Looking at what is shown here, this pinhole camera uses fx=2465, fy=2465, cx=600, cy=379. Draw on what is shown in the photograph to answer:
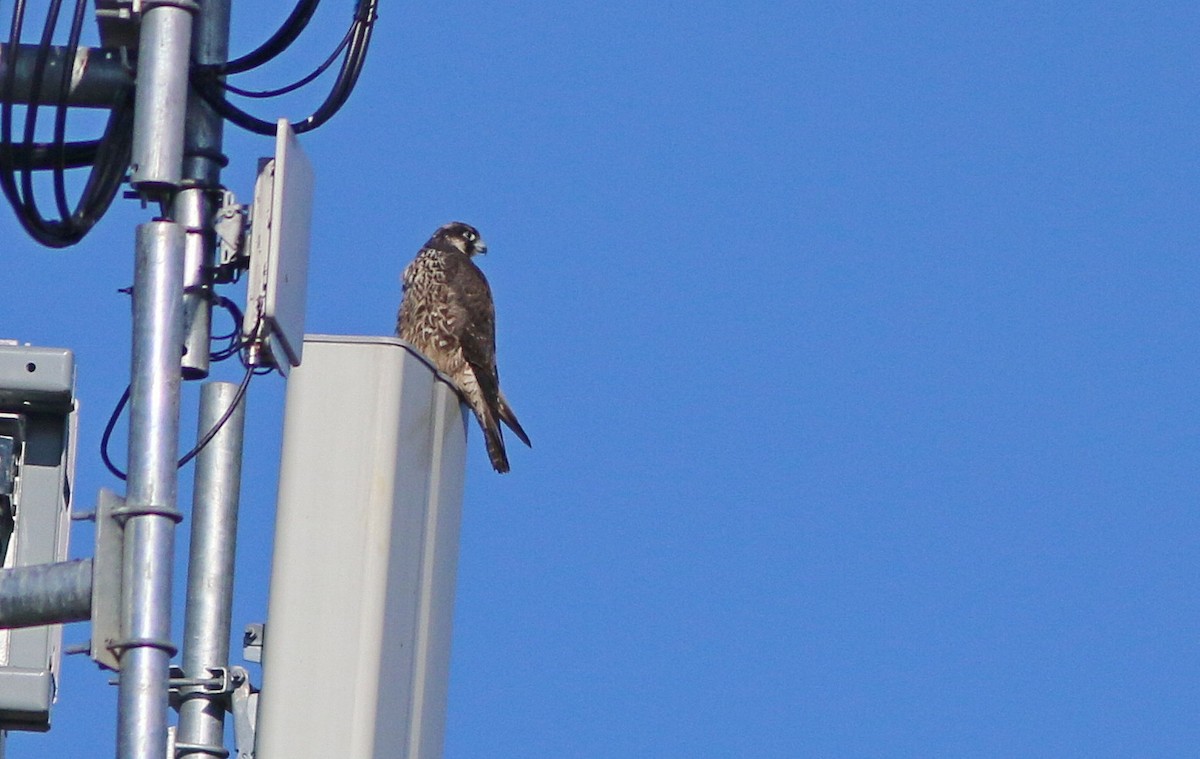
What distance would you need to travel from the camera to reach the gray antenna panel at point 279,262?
12.5ft

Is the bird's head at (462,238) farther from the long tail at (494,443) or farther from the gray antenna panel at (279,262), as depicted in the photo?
the gray antenna panel at (279,262)

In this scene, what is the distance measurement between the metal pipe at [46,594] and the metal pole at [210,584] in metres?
0.78

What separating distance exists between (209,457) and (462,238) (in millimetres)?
5720

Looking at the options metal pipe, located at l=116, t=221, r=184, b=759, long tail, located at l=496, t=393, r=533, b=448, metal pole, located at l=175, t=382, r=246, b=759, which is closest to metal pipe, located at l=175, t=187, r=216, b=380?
metal pipe, located at l=116, t=221, r=184, b=759

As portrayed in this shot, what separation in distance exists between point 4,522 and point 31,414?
8.3 inches

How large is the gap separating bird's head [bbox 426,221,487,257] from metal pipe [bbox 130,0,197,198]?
6.25 m

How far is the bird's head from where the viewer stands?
1012 cm

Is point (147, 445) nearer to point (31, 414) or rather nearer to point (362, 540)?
point (362, 540)

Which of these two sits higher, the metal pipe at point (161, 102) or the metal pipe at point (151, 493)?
the metal pipe at point (161, 102)

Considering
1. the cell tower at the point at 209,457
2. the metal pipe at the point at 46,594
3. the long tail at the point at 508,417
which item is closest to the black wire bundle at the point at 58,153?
the cell tower at the point at 209,457

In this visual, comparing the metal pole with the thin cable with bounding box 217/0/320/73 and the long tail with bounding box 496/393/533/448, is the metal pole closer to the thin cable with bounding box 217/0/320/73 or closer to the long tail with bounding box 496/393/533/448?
the thin cable with bounding box 217/0/320/73

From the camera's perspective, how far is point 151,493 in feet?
11.6

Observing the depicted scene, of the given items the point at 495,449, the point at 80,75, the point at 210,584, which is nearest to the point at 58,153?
the point at 80,75

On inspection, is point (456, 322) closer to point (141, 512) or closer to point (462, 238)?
point (462, 238)
